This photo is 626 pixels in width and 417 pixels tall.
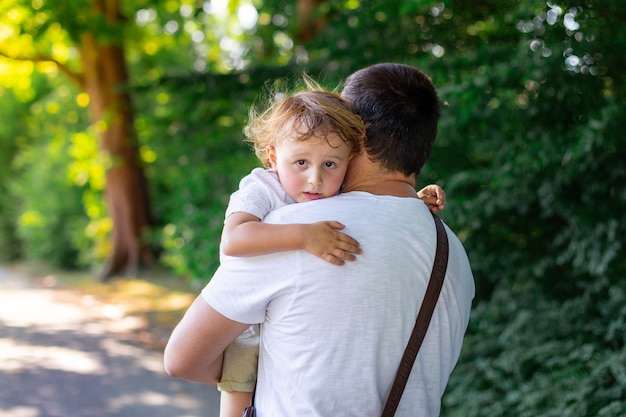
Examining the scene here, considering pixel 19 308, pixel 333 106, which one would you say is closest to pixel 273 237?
pixel 333 106

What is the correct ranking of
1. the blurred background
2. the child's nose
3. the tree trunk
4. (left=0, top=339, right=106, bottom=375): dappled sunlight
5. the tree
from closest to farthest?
the child's nose, the blurred background, (left=0, top=339, right=106, bottom=375): dappled sunlight, the tree, the tree trunk

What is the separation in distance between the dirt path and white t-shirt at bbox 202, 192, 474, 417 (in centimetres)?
430

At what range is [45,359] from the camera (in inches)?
296

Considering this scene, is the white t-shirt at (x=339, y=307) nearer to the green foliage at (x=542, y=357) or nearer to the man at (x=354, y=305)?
the man at (x=354, y=305)

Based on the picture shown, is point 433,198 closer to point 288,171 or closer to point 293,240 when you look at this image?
point 288,171

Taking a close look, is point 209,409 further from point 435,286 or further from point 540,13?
point 435,286

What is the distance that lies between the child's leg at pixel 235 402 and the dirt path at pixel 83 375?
3.92 meters

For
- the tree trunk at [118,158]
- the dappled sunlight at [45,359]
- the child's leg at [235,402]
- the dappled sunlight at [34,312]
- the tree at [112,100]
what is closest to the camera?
the child's leg at [235,402]

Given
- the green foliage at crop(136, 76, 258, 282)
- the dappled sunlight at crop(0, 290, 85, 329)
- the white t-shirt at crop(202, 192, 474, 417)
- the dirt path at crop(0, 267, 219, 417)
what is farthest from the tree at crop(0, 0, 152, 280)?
the white t-shirt at crop(202, 192, 474, 417)

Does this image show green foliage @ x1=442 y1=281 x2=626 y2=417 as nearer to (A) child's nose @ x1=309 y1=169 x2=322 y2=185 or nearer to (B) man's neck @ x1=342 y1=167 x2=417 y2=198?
(B) man's neck @ x1=342 y1=167 x2=417 y2=198

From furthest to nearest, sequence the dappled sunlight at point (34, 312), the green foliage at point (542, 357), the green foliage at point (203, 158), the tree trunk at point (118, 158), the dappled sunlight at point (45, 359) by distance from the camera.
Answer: the tree trunk at point (118, 158)
the dappled sunlight at point (34, 312)
the green foliage at point (203, 158)
the dappled sunlight at point (45, 359)
the green foliage at point (542, 357)

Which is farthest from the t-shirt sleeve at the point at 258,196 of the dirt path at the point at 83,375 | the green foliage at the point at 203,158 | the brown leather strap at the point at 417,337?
the green foliage at the point at 203,158

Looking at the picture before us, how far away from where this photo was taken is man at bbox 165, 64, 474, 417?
1.86 m

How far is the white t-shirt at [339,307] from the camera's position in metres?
1.86
